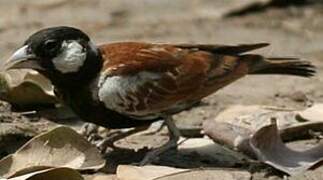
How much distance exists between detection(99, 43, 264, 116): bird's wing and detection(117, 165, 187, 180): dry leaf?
0.98 feet

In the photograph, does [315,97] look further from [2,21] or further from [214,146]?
[2,21]

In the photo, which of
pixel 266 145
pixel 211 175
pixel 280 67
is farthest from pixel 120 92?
pixel 280 67

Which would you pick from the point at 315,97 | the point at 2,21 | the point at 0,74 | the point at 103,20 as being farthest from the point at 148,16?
the point at 0,74

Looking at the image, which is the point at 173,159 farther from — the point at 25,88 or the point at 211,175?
the point at 25,88

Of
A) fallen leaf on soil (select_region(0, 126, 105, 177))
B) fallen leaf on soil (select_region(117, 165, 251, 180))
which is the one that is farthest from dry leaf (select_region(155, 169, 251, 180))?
fallen leaf on soil (select_region(0, 126, 105, 177))

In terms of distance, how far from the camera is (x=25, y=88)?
20.2 feet

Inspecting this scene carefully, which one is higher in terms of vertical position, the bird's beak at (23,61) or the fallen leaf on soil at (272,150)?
the bird's beak at (23,61)

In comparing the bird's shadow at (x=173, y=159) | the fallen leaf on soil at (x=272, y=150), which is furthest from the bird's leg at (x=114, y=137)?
the fallen leaf on soil at (x=272, y=150)

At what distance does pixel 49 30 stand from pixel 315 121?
146 centimetres

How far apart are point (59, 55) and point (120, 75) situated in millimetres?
291

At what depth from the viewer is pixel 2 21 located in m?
9.03

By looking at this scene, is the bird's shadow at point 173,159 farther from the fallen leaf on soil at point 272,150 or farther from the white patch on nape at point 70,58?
the white patch on nape at point 70,58

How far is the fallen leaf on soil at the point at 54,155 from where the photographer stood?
209 inches

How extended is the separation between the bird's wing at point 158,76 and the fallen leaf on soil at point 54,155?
23 centimetres
